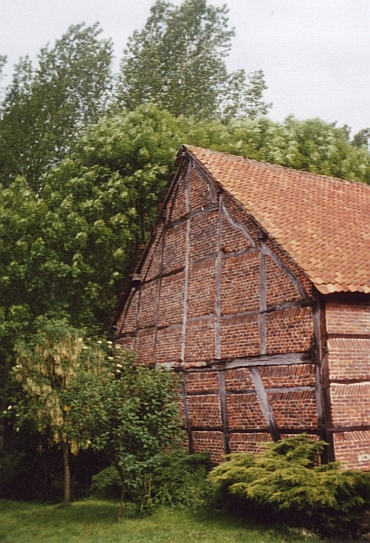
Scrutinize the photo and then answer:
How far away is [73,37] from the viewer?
113 feet

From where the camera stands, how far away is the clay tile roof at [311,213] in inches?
536

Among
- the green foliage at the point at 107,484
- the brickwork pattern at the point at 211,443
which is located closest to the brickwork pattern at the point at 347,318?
the brickwork pattern at the point at 211,443

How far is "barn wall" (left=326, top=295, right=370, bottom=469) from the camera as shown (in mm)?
12773

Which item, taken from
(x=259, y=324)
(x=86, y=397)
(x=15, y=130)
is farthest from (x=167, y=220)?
(x=15, y=130)

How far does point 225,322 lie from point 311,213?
136 inches

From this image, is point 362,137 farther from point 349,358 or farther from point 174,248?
point 349,358

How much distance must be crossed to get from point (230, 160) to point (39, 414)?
8501 mm

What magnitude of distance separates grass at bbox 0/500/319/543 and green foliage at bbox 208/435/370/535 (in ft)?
1.40

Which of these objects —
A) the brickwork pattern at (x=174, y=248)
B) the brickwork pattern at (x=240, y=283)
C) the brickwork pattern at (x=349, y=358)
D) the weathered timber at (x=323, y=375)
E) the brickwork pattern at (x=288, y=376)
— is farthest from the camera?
the brickwork pattern at (x=174, y=248)

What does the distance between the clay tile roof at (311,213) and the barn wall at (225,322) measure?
0.34 metres

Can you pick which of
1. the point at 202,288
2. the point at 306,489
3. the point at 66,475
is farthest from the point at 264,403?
the point at 66,475

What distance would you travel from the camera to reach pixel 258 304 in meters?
14.7

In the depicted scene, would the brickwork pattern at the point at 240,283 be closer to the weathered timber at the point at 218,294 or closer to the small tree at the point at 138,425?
the weathered timber at the point at 218,294

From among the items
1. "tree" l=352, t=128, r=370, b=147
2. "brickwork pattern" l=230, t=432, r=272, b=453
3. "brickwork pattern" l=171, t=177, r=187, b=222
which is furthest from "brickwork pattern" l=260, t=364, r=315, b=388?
"tree" l=352, t=128, r=370, b=147
